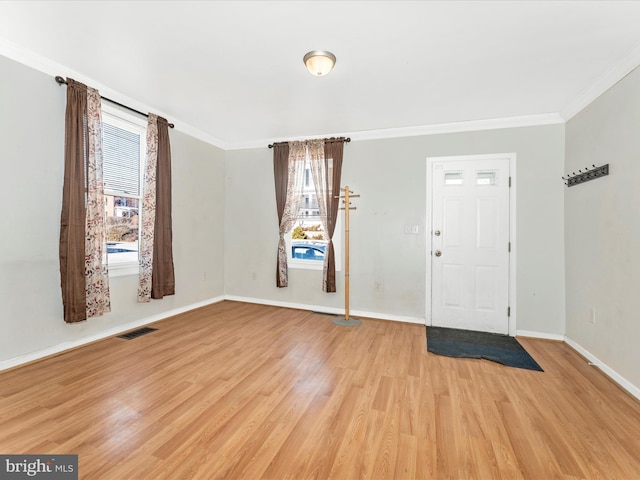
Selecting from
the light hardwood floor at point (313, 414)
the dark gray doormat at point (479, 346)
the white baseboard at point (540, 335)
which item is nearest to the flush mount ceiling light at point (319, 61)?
the light hardwood floor at point (313, 414)

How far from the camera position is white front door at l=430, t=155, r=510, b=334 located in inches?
148

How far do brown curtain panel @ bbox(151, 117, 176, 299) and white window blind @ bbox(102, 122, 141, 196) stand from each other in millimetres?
251

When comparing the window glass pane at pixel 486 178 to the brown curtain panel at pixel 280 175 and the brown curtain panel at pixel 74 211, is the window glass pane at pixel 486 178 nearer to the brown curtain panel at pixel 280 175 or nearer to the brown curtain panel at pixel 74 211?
the brown curtain panel at pixel 280 175

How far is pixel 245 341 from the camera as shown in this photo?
10.9 ft

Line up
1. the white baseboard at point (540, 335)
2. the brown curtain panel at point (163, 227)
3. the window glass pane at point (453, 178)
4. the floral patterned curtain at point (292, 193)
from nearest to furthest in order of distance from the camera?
1. the white baseboard at point (540, 335)
2. the brown curtain panel at point (163, 227)
3. the window glass pane at point (453, 178)
4. the floral patterned curtain at point (292, 193)

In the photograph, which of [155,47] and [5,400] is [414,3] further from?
[5,400]

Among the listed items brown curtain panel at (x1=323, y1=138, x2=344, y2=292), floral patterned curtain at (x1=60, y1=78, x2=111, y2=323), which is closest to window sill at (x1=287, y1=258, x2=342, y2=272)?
brown curtain panel at (x1=323, y1=138, x2=344, y2=292)

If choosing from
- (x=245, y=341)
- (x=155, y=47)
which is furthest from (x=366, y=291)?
(x=155, y=47)

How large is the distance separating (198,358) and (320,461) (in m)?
1.74

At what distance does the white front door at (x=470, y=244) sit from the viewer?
3.77 m

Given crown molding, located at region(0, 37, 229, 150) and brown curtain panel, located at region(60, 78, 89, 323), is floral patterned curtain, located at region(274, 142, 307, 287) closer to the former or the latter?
crown molding, located at region(0, 37, 229, 150)

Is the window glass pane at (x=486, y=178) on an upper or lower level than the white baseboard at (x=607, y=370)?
upper

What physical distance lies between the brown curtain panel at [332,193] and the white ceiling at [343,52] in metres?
0.73

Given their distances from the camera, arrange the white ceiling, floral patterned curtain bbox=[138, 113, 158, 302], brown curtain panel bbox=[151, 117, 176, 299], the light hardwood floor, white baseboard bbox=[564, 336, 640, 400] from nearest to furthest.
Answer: the light hardwood floor, the white ceiling, white baseboard bbox=[564, 336, 640, 400], floral patterned curtain bbox=[138, 113, 158, 302], brown curtain panel bbox=[151, 117, 176, 299]
